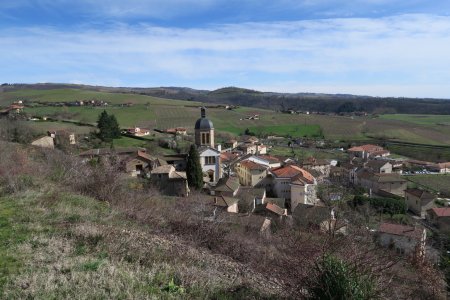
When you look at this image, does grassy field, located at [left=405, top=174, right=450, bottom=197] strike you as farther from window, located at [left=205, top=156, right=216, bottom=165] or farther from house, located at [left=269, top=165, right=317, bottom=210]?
window, located at [left=205, top=156, right=216, bottom=165]

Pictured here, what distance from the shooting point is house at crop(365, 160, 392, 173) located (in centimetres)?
5644

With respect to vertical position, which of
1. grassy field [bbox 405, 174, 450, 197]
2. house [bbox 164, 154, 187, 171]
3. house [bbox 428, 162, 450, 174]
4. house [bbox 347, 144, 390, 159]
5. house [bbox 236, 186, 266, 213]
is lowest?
grassy field [bbox 405, 174, 450, 197]

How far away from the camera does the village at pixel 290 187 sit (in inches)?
967

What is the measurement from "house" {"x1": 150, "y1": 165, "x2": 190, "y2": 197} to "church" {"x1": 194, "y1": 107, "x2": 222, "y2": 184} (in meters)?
7.18

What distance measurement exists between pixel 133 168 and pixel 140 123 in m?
38.1

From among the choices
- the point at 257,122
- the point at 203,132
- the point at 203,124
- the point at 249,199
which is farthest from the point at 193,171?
the point at 257,122

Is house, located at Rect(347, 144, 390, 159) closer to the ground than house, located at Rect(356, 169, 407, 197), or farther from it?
farther from it

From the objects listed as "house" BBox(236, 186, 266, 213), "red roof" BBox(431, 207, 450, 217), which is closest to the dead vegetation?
"house" BBox(236, 186, 266, 213)

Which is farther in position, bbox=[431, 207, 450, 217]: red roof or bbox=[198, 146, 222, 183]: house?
bbox=[198, 146, 222, 183]: house

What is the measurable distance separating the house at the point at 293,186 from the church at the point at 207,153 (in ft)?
20.3

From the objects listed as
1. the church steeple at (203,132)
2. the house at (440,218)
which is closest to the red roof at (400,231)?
the house at (440,218)

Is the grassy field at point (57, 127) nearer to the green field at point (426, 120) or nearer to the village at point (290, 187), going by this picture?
the village at point (290, 187)

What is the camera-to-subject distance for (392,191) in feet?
155

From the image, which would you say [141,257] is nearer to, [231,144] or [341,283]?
[341,283]
